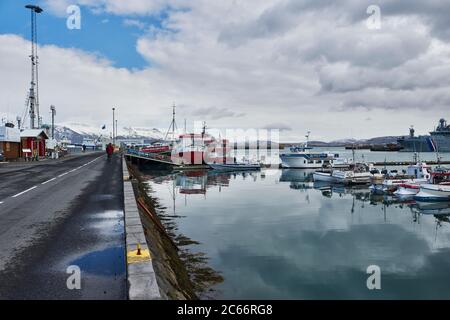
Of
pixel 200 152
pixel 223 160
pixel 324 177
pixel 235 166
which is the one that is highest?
pixel 200 152

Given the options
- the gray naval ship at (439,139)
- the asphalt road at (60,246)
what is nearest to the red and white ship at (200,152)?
the asphalt road at (60,246)

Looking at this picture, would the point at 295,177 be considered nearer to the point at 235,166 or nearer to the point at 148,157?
the point at 235,166

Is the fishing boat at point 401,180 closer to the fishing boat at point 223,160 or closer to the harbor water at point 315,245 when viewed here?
the harbor water at point 315,245

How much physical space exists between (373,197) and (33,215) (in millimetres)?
36712

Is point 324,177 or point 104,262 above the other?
point 104,262

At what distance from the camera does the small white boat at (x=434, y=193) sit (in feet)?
119

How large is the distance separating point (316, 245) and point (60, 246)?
13.6 metres

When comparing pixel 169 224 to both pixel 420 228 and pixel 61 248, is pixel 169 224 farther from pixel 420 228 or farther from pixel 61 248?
pixel 420 228

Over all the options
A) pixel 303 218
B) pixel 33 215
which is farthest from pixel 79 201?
pixel 303 218

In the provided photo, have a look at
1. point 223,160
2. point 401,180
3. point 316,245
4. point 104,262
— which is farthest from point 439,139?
point 104,262

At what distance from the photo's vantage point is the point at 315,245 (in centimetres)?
1894

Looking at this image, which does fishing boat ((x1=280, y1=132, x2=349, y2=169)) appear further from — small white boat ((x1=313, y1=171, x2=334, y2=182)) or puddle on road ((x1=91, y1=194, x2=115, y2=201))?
puddle on road ((x1=91, y1=194, x2=115, y2=201))

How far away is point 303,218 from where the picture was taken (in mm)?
26453

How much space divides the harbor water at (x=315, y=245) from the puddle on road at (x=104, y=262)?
4593 millimetres
